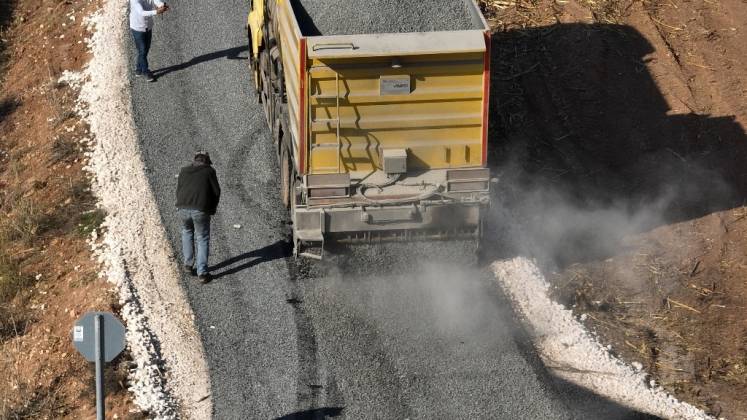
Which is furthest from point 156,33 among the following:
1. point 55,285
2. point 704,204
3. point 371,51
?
point 704,204

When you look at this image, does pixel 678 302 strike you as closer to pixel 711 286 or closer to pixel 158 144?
pixel 711 286

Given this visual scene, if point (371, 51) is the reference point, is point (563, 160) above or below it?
below

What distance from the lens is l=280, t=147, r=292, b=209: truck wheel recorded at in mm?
14492

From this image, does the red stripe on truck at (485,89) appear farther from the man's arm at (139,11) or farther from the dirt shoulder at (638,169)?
the man's arm at (139,11)

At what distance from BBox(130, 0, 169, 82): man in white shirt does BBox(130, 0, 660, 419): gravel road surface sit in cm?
225

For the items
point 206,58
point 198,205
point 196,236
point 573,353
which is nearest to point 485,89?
point 573,353

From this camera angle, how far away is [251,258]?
553 inches

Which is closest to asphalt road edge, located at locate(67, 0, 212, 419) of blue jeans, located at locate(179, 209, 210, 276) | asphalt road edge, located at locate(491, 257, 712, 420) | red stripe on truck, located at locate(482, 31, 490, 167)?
blue jeans, located at locate(179, 209, 210, 276)

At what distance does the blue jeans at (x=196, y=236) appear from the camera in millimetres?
13430

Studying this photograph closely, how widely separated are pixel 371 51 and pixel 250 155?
4.27 m

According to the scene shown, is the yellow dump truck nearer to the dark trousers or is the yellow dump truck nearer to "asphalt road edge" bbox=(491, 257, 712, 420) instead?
"asphalt road edge" bbox=(491, 257, 712, 420)

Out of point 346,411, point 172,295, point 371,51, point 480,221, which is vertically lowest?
point 346,411

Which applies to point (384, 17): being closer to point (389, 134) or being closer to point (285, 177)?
point (389, 134)

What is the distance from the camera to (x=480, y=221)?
43.2 ft
